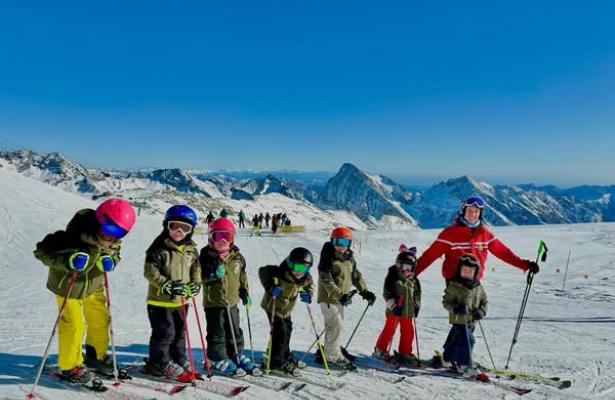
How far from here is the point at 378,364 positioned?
656 centimetres

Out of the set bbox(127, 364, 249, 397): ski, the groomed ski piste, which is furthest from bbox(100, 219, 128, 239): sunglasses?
bbox(127, 364, 249, 397): ski

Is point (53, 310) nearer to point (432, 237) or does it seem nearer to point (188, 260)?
point (188, 260)

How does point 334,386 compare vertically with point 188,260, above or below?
below

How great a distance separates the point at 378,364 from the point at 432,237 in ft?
92.3

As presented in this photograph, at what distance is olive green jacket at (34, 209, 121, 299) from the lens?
4.39m

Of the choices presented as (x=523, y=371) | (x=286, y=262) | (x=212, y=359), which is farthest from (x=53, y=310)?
(x=523, y=371)

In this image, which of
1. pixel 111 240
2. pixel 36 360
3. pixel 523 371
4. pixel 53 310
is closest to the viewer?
pixel 111 240

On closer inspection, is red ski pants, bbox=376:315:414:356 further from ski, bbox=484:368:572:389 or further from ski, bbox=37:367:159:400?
ski, bbox=37:367:159:400

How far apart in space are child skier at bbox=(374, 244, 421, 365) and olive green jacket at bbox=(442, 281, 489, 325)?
0.56 m

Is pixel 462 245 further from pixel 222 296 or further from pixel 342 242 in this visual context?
pixel 222 296

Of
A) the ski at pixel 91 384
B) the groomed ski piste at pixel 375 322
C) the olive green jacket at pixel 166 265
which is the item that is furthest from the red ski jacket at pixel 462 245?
the ski at pixel 91 384

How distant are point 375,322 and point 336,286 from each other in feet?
16.2

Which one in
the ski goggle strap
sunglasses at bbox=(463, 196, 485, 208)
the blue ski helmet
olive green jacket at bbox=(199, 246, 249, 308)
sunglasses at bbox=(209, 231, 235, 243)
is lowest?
olive green jacket at bbox=(199, 246, 249, 308)

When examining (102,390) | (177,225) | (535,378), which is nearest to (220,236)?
(177,225)
